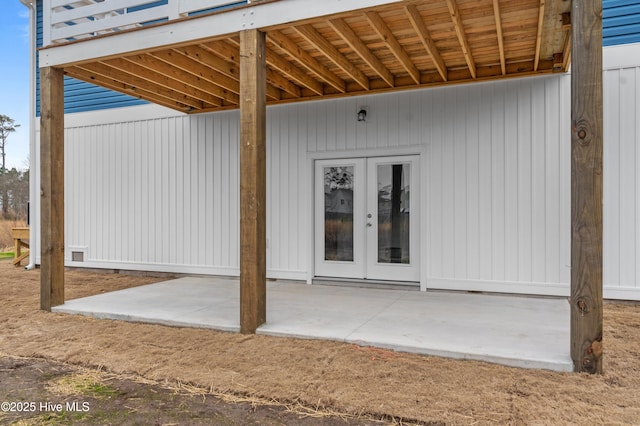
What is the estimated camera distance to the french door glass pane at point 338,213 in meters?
6.45

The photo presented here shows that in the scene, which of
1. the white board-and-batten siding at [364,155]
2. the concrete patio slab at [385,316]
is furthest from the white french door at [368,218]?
the concrete patio slab at [385,316]

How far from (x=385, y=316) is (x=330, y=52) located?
9.76 ft

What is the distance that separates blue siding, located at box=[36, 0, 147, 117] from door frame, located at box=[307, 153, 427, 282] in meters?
3.98

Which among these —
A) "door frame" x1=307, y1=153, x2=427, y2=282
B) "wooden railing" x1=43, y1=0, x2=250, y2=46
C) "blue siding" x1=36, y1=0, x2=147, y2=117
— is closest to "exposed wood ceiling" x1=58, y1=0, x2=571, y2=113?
"wooden railing" x1=43, y1=0, x2=250, y2=46

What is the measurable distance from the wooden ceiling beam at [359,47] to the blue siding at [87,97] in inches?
190

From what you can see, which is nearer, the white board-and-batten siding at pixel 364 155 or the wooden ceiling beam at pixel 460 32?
the wooden ceiling beam at pixel 460 32

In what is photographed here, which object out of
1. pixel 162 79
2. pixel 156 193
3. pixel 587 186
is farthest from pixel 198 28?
pixel 156 193

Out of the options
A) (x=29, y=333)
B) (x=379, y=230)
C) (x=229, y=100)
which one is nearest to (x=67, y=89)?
(x=229, y=100)

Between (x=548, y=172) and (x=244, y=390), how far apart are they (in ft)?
15.2

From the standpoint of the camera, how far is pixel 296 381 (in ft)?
9.40

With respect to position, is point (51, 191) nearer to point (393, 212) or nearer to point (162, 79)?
point (162, 79)

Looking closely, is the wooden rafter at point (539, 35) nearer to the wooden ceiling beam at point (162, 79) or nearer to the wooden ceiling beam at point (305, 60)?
the wooden ceiling beam at point (305, 60)

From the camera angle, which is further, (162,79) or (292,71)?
(162,79)

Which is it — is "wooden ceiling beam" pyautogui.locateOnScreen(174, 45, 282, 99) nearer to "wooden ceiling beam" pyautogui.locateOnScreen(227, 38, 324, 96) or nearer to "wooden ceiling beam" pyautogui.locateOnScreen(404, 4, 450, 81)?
"wooden ceiling beam" pyautogui.locateOnScreen(227, 38, 324, 96)
